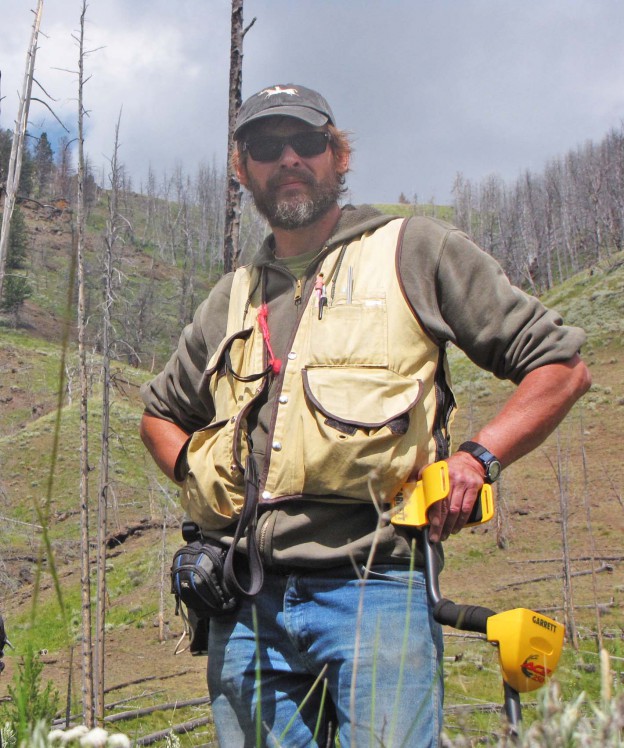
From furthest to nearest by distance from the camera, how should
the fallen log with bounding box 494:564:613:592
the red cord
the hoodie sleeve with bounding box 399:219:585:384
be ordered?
the fallen log with bounding box 494:564:613:592, the red cord, the hoodie sleeve with bounding box 399:219:585:384

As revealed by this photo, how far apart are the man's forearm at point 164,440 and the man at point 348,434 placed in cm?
7

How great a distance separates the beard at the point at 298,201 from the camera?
106 inches

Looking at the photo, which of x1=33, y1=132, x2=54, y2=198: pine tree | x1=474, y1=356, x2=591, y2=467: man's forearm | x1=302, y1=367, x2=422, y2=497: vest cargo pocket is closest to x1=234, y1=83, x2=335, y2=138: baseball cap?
x1=302, y1=367, x2=422, y2=497: vest cargo pocket

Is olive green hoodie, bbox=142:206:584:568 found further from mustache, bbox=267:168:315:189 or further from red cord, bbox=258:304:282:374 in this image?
mustache, bbox=267:168:315:189

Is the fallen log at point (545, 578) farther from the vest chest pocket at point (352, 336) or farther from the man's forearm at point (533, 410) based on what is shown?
the vest chest pocket at point (352, 336)

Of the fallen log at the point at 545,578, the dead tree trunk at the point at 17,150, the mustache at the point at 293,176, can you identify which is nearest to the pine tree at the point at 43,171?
the fallen log at the point at 545,578

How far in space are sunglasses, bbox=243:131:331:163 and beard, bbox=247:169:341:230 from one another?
0.08 m

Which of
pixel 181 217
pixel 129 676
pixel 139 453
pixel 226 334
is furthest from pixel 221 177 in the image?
pixel 226 334

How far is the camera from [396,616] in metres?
2.11

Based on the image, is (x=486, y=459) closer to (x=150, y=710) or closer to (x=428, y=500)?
(x=428, y=500)

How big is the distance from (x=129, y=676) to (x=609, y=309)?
2680cm

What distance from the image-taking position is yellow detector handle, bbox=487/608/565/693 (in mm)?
1647

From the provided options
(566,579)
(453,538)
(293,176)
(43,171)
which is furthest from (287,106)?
(43,171)

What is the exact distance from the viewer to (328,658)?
7.09ft
